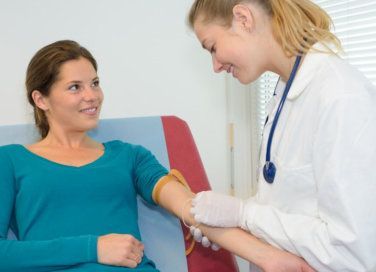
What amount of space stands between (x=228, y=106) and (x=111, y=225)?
1.26m

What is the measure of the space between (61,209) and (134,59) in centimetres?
107

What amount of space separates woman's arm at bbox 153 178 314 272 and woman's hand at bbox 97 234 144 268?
219mm

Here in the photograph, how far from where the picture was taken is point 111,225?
4.73 feet

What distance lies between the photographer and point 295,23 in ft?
3.64

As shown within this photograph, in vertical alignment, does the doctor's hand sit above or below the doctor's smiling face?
below

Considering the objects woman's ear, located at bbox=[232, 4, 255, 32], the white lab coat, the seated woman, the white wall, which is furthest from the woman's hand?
the white wall

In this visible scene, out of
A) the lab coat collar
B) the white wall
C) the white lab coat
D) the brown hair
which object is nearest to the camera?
the white lab coat

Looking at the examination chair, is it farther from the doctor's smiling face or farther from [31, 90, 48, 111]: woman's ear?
the doctor's smiling face

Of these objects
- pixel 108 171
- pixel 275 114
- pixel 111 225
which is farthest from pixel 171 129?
pixel 275 114

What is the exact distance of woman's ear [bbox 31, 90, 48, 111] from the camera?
1.56 metres

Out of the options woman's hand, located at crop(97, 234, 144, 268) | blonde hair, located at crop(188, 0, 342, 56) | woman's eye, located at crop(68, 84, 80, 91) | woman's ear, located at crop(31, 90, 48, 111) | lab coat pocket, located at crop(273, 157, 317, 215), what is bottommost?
woman's hand, located at crop(97, 234, 144, 268)

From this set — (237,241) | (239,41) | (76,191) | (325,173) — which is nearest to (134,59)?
(76,191)

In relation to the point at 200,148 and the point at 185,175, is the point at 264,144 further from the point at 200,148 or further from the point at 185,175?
the point at 200,148

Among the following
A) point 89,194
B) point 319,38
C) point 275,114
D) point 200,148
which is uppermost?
point 319,38
